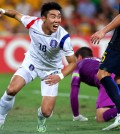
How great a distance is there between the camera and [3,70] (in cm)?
1984

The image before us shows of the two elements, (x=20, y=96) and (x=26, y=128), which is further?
(x=20, y=96)

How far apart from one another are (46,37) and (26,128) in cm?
142

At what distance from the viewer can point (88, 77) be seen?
442 inches

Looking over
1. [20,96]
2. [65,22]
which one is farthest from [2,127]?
[65,22]

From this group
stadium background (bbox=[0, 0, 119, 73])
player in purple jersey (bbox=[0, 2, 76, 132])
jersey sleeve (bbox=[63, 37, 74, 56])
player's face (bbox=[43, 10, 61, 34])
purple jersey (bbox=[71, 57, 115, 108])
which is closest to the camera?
jersey sleeve (bbox=[63, 37, 74, 56])

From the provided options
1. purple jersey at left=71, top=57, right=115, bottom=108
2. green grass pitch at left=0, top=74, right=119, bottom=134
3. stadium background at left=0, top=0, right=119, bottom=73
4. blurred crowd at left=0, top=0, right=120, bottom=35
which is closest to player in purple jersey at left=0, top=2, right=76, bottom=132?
green grass pitch at left=0, top=74, right=119, bottom=134

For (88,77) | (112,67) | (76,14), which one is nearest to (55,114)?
(88,77)

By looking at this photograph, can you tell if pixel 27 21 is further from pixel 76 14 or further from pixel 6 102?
pixel 76 14

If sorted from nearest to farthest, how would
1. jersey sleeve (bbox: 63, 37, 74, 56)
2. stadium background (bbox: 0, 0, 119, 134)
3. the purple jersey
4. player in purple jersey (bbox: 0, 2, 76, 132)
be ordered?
jersey sleeve (bbox: 63, 37, 74, 56) → player in purple jersey (bbox: 0, 2, 76, 132) → stadium background (bbox: 0, 0, 119, 134) → the purple jersey

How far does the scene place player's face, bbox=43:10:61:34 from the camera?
9.55 meters

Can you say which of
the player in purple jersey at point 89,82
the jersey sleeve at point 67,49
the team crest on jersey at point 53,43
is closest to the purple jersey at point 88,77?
the player in purple jersey at point 89,82

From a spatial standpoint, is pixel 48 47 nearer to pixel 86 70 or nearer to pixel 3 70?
pixel 86 70

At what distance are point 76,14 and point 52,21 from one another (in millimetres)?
12821

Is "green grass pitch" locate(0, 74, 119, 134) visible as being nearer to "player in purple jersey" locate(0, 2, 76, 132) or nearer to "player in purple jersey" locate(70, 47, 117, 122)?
"player in purple jersey" locate(70, 47, 117, 122)
